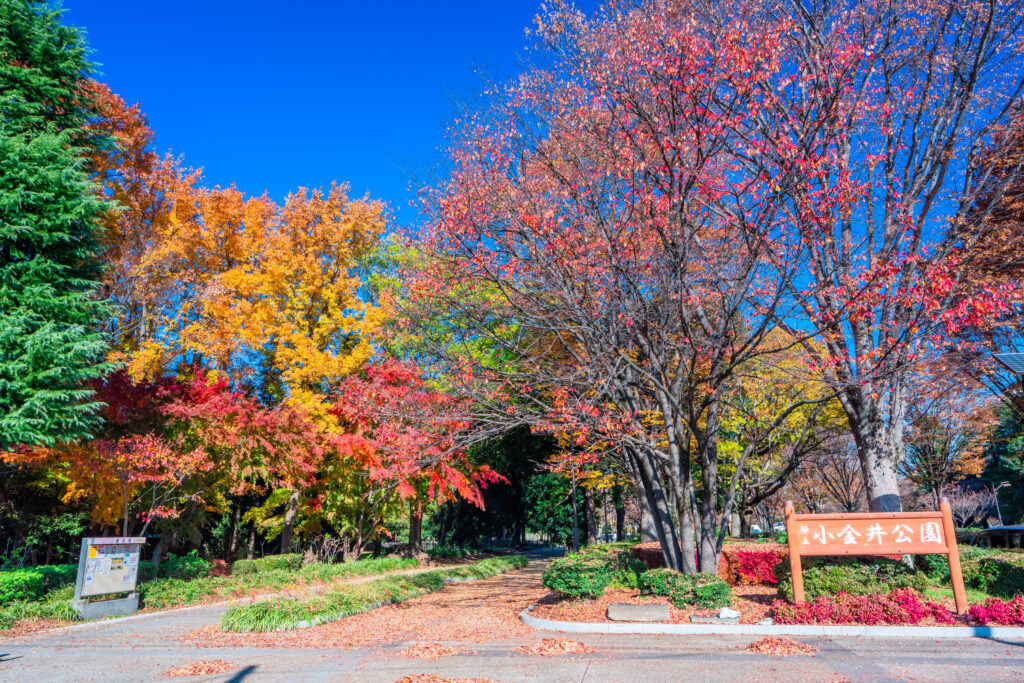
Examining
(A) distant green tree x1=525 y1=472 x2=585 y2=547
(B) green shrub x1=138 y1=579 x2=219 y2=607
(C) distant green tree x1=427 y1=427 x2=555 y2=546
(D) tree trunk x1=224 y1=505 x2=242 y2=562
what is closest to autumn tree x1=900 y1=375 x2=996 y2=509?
(C) distant green tree x1=427 y1=427 x2=555 y2=546

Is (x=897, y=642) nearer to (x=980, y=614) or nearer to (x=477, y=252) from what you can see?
(x=980, y=614)

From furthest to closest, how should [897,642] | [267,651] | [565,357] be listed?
[565,357] → [267,651] → [897,642]

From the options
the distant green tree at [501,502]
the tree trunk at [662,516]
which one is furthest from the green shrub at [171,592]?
the distant green tree at [501,502]

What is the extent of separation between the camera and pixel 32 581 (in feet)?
39.1

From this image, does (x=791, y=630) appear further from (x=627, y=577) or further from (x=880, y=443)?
(x=880, y=443)

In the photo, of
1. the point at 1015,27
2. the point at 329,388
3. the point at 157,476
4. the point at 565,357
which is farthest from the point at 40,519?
the point at 1015,27

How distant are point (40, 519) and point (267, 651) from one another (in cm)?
1543

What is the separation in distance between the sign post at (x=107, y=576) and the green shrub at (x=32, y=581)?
898mm

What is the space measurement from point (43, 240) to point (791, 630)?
602 inches

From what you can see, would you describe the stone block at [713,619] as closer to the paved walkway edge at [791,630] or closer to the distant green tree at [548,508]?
the paved walkway edge at [791,630]

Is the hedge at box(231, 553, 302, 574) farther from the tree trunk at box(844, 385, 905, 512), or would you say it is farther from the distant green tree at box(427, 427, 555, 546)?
the tree trunk at box(844, 385, 905, 512)

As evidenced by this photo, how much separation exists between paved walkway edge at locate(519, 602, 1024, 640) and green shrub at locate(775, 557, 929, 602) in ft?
3.35

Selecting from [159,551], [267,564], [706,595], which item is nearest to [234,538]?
[267,564]

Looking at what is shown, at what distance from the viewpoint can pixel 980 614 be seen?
26.2 ft
